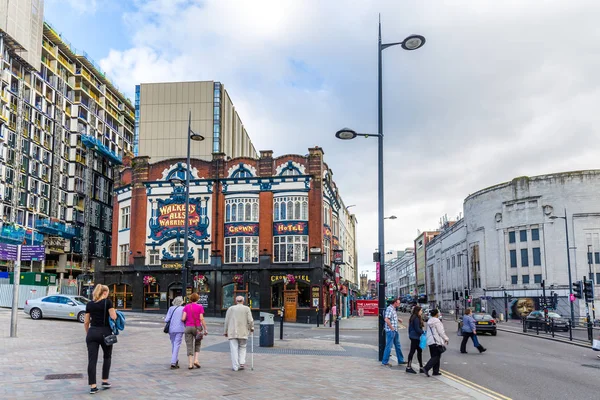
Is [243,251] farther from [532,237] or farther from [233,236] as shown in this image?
[532,237]

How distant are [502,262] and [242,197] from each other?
4593cm

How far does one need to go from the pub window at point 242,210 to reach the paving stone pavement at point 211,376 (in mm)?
27546

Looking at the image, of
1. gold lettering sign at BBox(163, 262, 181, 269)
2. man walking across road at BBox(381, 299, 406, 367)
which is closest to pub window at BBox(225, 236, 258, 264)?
gold lettering sign at BBox(163, 262, 181, 269)

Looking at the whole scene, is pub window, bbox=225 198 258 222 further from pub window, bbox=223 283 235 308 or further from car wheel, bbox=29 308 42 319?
car wheel, bbox=29 308 42 319

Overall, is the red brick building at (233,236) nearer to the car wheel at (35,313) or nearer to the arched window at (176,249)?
the arched window at (176,249)

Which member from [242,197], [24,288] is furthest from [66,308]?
[242,197]

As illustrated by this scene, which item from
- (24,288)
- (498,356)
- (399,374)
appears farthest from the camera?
(24,288)

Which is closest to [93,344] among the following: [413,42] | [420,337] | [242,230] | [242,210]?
[420,337]

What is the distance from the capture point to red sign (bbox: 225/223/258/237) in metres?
43.6

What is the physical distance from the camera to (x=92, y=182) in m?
77.9

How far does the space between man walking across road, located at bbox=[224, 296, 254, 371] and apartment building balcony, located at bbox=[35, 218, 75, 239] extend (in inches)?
2459

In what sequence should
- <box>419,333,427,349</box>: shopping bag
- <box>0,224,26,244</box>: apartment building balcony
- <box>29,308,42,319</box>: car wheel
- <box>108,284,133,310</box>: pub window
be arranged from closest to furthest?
<box>419,333,427,349</box>: shopping bag
<box>29,308,42,319</box>: car wheel
<box>108,284,133,310</box>: pub window
<box>0,224,26,244</box>: apartment building balcony

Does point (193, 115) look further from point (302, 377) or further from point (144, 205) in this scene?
point (302, 377)

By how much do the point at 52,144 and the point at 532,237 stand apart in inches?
2559
